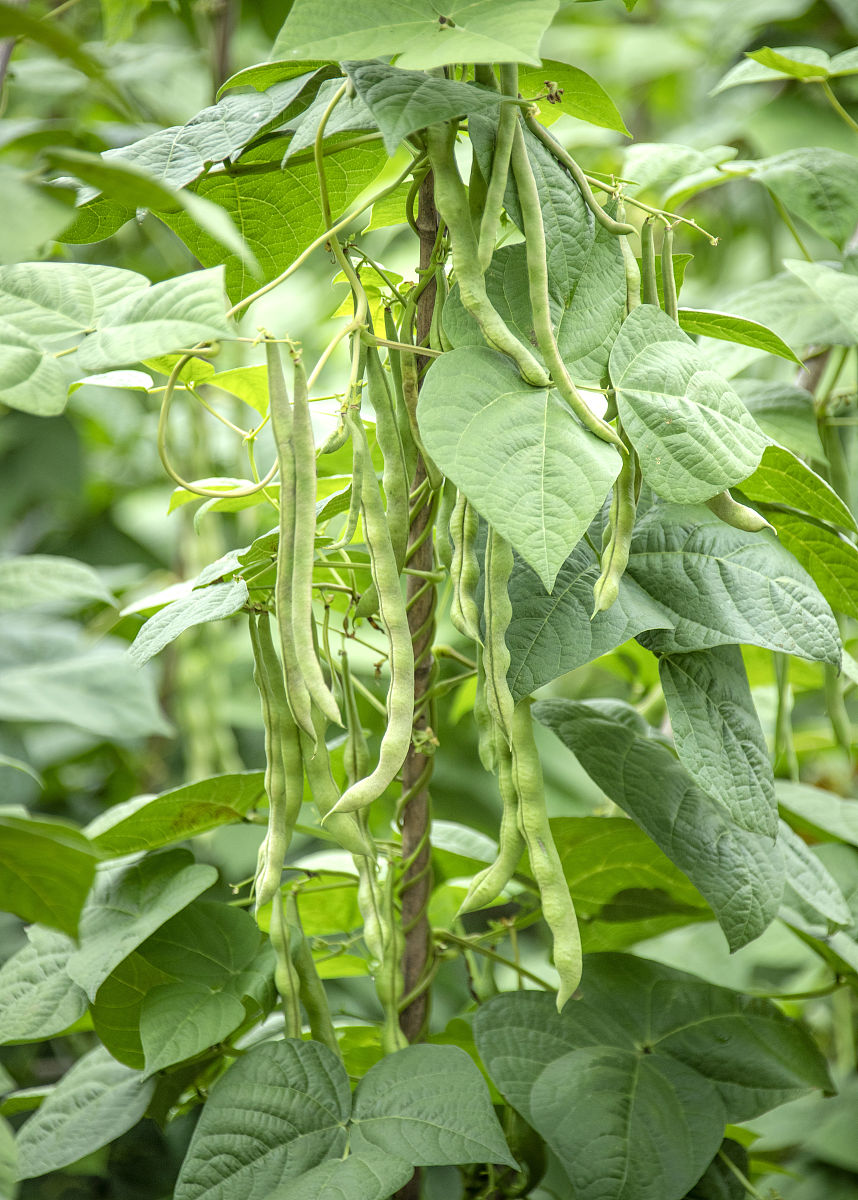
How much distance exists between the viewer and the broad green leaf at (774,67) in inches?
34.9

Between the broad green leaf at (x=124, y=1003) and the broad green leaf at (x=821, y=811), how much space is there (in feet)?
1.65

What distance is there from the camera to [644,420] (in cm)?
52

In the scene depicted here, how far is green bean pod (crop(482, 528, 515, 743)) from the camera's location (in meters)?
0.52

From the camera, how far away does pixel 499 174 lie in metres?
Answer: 0.50

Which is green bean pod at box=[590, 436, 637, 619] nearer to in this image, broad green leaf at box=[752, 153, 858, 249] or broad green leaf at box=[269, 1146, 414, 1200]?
broad green leaf at box=[269, 1146, 414, 1200]

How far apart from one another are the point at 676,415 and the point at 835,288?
349 millimetres

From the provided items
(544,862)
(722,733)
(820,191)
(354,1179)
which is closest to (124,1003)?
(354,1179)

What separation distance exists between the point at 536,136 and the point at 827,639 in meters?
0.33

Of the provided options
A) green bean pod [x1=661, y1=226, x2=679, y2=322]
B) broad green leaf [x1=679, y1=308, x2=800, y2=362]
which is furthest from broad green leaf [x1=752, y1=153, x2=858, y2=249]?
green bean pod [x1=661, y1=226, x2=679, y2=322]

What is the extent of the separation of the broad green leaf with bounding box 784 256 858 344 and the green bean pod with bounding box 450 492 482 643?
373mm

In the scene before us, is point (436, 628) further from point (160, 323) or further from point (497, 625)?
point (160, 323)

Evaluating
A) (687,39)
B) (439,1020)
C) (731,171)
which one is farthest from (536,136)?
(687,39)

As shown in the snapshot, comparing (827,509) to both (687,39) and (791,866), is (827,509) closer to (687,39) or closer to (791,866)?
(791,866)

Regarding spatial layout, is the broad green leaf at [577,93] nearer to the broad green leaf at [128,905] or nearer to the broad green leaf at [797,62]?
the broad green leaf at [797,62]
